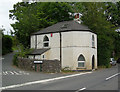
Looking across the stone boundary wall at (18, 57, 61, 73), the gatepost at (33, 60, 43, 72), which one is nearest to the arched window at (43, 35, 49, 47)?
the stone boundary wall at (18, 57, 61, 73)

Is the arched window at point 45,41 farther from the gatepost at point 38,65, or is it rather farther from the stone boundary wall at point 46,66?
the gatepost at point 38,65

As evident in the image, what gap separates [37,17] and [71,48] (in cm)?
1322

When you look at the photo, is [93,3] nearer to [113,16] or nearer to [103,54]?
[103,54]

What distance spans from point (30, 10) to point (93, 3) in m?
13.1

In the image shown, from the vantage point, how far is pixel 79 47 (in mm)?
25594

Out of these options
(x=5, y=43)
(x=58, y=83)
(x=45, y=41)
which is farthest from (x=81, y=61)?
(x=5, y=43)

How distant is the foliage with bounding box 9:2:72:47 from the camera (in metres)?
32.8

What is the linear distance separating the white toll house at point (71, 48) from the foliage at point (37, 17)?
6501 mm

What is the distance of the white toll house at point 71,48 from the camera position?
83.5 ft

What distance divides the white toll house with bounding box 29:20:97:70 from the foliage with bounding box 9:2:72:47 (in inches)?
256

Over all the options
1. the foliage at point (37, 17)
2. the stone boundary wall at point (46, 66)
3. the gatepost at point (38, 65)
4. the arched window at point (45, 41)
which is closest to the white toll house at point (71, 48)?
the arched window at point (45, 41)

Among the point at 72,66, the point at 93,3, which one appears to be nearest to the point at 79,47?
the point at 72,66

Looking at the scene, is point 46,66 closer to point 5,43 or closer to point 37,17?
point 37,17

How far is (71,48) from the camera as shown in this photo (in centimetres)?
2547
